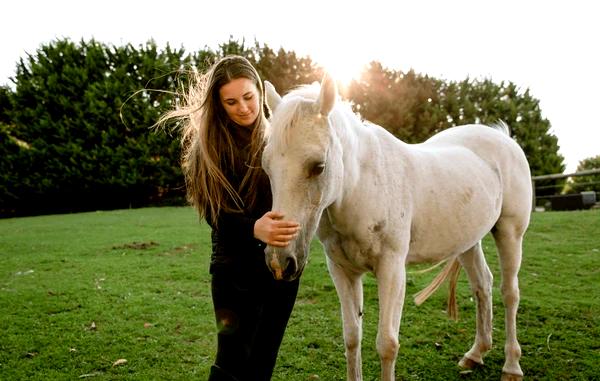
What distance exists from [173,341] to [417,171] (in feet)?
8.85

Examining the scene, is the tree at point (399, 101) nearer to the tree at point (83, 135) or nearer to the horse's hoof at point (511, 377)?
the tree at point (83, 135)

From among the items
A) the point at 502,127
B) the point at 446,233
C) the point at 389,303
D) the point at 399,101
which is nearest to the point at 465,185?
the point at 446,233

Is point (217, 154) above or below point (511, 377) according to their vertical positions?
above

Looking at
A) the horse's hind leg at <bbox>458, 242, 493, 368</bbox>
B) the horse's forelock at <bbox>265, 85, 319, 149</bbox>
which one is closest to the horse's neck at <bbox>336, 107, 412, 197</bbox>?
the horse's forelock at <bbox>265, 85, 319, 149</bbox>

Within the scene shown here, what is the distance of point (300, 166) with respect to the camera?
1.86 metres

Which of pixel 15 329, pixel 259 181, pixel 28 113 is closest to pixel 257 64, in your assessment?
pixel 28 113

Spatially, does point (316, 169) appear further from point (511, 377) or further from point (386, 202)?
point (511, 377)

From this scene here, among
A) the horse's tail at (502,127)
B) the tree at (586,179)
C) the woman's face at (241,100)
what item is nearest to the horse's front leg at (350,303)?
the woman's face at (241,100)

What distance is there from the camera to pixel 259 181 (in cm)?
235

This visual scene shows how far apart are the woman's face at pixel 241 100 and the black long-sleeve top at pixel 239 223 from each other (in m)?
0.09

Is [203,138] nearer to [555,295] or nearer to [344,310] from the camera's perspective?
[344,310]

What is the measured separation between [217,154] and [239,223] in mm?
409

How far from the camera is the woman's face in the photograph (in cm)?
230

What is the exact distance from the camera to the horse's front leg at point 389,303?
7.81ft
